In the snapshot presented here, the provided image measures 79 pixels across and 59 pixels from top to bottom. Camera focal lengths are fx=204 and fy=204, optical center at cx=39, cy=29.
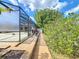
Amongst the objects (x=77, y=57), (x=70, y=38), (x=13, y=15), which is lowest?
(x=77, y=57)

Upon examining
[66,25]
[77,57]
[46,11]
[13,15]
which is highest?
[46,11]

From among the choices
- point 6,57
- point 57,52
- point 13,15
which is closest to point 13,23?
point 13,15

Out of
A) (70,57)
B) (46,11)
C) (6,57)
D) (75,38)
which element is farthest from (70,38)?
(46,11)

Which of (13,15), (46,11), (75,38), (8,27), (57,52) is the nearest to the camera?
(75,38)

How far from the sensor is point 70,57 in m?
9.48

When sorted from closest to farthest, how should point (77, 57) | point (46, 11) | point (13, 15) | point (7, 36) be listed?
point (77, 57)
point (13, 15)
point (7, 36)
point (46, 11)

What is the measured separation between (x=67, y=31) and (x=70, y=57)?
1.21m

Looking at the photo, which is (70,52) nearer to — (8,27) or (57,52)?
(57,52)

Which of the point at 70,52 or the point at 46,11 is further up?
the point at 46,11

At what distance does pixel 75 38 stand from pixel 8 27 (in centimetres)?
916

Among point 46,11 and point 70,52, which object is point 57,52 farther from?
point 46,11

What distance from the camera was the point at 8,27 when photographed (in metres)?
17.1

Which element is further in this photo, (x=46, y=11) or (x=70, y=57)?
(x=46, y=11)

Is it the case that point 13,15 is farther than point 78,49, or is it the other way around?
point 13,15
